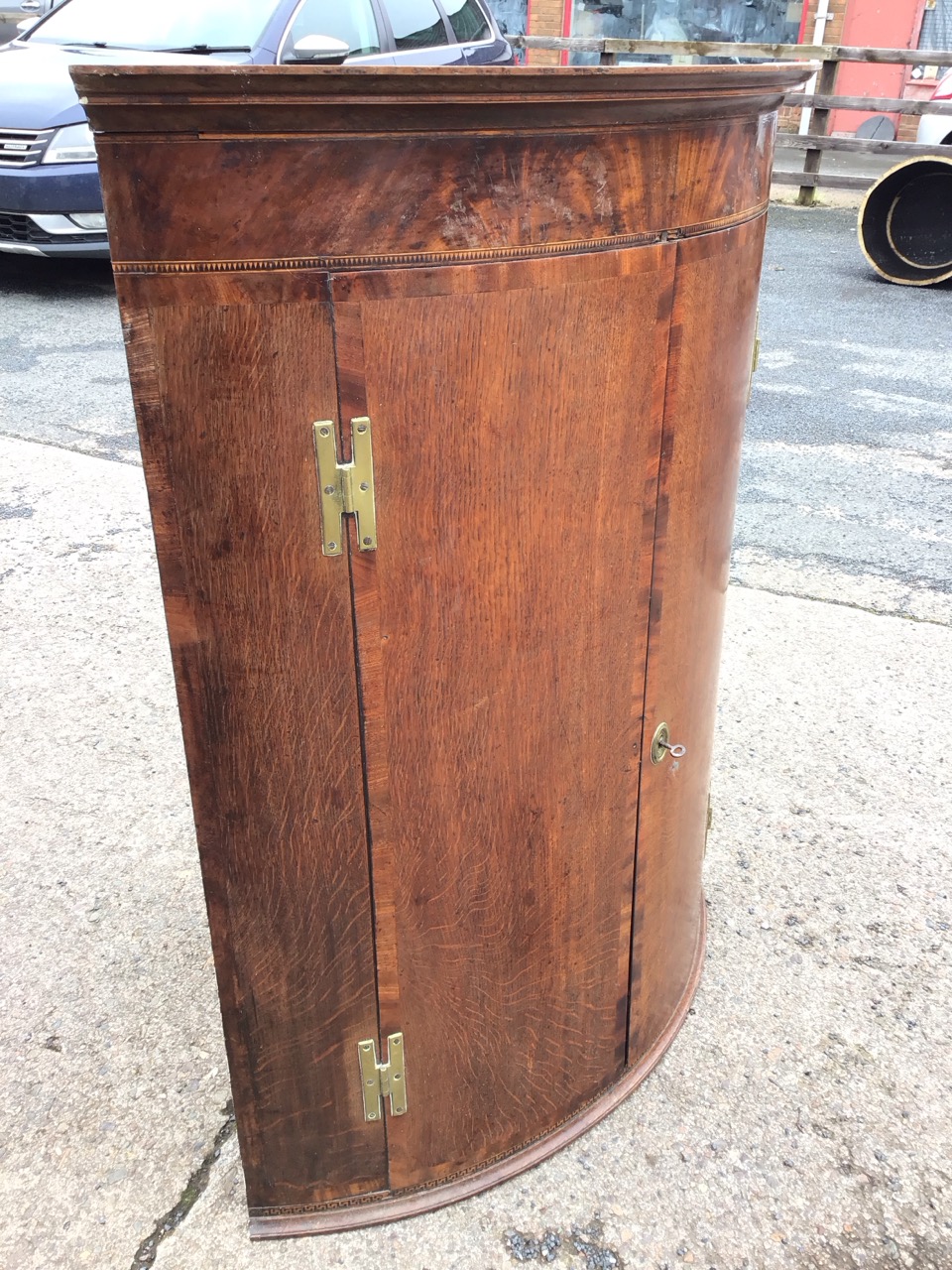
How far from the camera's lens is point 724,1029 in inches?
78.3

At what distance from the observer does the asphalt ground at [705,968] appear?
1636 mm

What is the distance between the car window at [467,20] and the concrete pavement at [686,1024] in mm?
5524

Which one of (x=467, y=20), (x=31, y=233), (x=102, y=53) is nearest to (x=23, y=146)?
(x=31, y=233)

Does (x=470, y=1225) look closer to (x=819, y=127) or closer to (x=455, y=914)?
(x=455, y=914)

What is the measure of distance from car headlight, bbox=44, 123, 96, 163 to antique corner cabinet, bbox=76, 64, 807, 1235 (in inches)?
→ 238

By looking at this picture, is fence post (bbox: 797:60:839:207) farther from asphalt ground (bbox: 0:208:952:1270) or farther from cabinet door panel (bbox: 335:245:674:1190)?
cabinet door panel (bbox: 335:245:674:1190)

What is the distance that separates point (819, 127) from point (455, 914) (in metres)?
10.5

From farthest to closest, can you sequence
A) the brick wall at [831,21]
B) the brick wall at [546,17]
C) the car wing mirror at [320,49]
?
the brick wall at [546,17]
the brick wall at [831,21]
the car wing mirror at [320,49]

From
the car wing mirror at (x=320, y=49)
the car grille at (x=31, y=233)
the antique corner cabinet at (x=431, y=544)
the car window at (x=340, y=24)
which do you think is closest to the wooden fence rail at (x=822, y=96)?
the car window at (x=340, y=24)

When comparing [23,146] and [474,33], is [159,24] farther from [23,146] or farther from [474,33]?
[474,33]

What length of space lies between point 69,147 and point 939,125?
7.10m

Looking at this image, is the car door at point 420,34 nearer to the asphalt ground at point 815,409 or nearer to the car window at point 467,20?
the car window at point 467,20

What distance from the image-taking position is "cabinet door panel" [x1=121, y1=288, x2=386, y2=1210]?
114cm

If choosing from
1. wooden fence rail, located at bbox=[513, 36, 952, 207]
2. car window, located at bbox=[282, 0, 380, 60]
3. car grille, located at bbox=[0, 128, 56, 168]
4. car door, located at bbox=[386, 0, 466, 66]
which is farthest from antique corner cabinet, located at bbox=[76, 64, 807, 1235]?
wooden fence rail, located at bbox=[513, 36, 952, 207]
